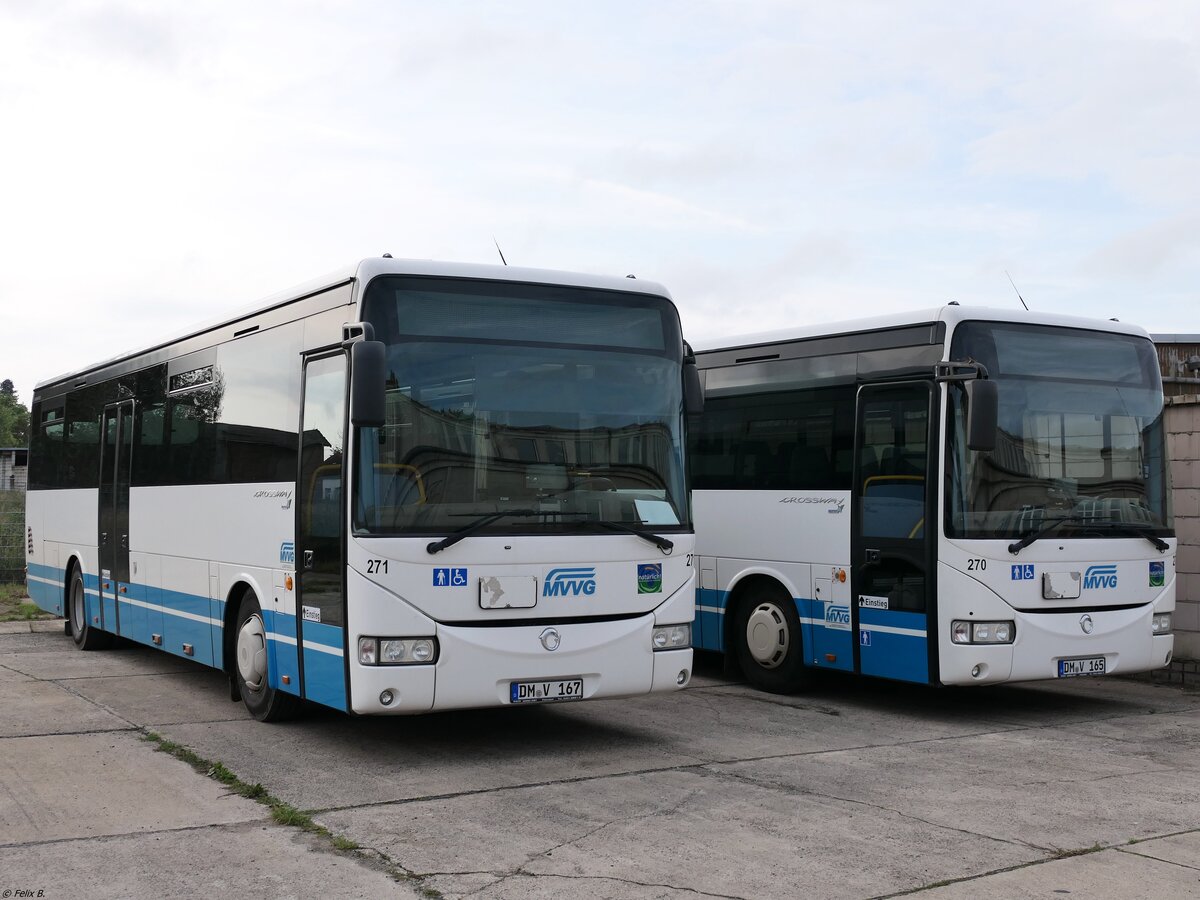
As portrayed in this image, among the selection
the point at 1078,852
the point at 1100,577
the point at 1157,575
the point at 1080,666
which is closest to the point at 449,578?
the point at 1078,852

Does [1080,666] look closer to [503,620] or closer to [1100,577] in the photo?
[1100,577]

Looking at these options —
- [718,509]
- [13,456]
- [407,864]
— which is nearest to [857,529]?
[718,509]

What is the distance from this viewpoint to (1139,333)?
11508 millimetres

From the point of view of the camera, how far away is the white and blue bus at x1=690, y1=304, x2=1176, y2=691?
10.4 meters

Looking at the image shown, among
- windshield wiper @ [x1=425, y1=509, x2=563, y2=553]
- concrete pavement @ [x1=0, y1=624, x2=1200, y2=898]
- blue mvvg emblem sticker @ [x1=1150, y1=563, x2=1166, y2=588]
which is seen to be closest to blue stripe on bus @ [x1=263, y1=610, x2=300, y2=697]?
concrete pavement @ [x1=0, y1=624, x2=1200, y2=898]

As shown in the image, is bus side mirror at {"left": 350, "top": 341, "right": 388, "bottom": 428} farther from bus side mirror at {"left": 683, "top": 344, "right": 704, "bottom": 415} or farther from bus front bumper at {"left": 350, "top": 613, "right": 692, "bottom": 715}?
bus side mirror at {"left": 683, "top": 344, "right": 704, "bottom": 415}

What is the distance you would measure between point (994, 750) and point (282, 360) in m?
5.75

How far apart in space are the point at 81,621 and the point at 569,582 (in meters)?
8.55

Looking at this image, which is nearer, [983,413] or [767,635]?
[983,413]

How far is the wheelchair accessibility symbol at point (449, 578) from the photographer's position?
329 inches

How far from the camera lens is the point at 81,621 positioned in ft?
49.8

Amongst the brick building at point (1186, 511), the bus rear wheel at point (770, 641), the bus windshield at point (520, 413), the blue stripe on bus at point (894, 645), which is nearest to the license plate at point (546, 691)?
the bus windshield at point (520, 413)

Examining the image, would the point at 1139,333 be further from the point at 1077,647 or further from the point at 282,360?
the point at 282,360

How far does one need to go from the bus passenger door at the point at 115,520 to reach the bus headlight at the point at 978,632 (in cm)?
762
